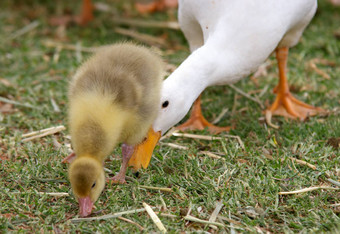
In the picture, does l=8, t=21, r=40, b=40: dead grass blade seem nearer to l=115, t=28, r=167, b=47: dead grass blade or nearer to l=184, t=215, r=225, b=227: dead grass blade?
l=115, t=28, r=167, b=47: dead grass blade

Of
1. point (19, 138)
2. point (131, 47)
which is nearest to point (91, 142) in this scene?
point (131, 47)

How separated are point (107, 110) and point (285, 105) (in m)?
2.06

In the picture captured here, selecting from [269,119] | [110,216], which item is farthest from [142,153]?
[269,119]

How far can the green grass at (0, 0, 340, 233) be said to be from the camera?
8.48 ft

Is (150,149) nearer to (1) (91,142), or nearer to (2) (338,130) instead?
(1) (91,142)

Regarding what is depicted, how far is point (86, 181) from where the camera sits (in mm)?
2395

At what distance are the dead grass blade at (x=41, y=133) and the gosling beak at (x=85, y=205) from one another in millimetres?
1154

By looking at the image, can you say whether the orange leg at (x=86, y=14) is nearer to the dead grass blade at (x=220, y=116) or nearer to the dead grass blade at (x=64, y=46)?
the dead grass blade at (x=64, y=46)

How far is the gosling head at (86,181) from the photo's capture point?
7.83 ft

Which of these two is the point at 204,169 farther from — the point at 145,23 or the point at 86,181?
the point at 145,23

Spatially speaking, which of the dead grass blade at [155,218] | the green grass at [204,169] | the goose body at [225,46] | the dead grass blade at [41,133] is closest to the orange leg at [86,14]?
the green grass at [204,169]

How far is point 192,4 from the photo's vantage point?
A: 345 centimetres

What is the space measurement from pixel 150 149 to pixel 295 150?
3.61ft

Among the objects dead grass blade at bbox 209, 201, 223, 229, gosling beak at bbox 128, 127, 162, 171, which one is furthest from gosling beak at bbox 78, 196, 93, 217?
dead grass blade at bbox 209, 201, 223, 229
